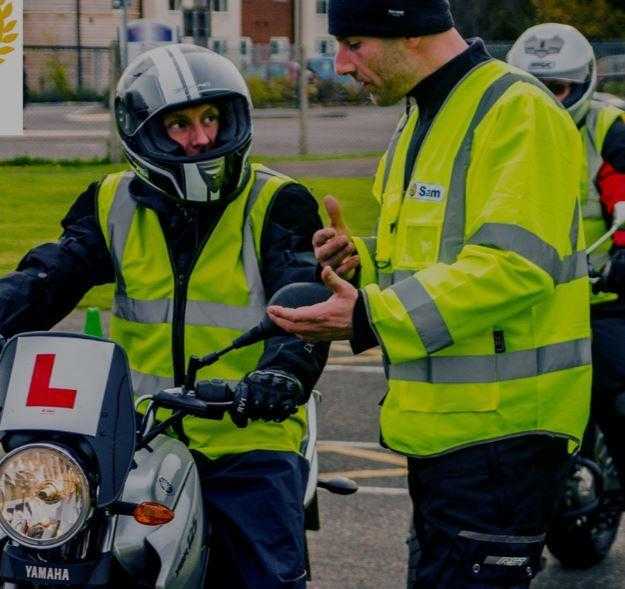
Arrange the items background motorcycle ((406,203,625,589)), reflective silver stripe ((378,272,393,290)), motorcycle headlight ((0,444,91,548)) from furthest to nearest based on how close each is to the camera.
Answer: background motorcycle ((406,203,625,589))
reflective silver stripe ((378,272,393,290))
motorcycle headlight ((0,444,91,548))

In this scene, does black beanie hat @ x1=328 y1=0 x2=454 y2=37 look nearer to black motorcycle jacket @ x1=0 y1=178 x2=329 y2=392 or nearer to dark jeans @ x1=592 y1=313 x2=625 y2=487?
black motorcycle jacket @ x1=0 y1=178 x2=329 y2=392

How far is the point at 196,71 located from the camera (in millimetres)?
4172

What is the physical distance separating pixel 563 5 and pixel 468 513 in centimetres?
3897

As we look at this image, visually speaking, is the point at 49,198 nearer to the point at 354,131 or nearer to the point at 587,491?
the point at 354,131

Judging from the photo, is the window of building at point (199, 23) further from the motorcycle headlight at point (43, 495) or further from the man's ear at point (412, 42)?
the motorcycle headlight at point (43, 495)

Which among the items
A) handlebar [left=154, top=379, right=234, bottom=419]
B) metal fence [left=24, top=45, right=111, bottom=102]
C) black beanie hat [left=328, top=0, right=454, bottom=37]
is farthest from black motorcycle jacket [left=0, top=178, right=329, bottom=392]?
metal fence [left=24, top=45, right=111, bottom=102]

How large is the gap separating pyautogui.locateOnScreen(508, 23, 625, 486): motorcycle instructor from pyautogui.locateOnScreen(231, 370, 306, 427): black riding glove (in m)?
2.04

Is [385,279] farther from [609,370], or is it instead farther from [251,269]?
[609,370]

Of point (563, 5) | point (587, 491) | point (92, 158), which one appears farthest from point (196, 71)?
point (563, 5)

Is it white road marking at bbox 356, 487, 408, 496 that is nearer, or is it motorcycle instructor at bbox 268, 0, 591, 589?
motorcycle instructor at bbox 268, 0, 591, 589

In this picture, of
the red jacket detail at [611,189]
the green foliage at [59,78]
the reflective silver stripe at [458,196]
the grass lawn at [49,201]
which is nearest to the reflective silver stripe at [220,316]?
the reflective silver stripe at [458,196]

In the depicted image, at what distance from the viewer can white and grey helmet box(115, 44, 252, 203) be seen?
13.5 ft

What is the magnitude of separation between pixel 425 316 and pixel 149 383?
1.06 meters

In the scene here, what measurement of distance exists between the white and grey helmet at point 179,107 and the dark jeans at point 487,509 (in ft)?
3.16
